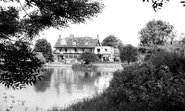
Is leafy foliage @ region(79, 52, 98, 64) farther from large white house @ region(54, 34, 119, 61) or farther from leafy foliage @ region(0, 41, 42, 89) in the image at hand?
leafy foliage @ region(0, 41, 42, 89)

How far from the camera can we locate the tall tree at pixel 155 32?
1889 inches

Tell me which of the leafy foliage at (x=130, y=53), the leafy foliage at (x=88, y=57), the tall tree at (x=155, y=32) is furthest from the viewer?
the tall tree at (x=155, y=32)

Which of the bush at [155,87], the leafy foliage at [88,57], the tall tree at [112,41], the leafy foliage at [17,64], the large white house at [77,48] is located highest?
the tall tree at [112,41]

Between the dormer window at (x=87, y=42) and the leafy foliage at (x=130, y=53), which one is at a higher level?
the dormer window at (x=87, y=42)

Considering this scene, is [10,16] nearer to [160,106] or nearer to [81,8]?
[81,8]

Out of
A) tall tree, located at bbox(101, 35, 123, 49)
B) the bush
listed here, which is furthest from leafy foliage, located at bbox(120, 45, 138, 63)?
tall tree, located at bbox(101, 35, 123, 49)

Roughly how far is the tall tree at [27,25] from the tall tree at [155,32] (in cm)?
4456

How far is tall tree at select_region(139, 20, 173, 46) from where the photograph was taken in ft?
157

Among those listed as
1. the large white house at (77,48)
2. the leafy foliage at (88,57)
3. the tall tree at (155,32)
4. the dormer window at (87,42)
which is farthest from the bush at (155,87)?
the dormer window at (87,42)

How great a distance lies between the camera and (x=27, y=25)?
3811mm

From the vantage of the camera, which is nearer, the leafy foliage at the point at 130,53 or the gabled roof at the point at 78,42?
the leafy foliage at the point at 130,53

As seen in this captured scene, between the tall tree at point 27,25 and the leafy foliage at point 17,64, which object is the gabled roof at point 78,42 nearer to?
the tall tree at point 27,25

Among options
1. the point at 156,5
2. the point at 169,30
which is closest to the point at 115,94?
the point at 156,5

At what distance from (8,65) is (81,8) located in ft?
4.87
